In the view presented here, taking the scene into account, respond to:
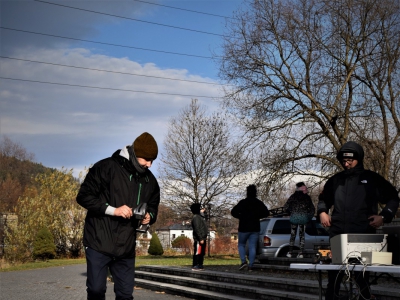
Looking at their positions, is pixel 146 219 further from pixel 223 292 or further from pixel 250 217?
pixel 250 217

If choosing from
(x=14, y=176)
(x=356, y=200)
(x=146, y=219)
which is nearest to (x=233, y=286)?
(x=356, y=200)

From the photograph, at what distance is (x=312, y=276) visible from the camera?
490 inches

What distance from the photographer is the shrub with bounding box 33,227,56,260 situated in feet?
123

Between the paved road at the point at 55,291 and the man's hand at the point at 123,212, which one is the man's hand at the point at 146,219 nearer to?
the man's hand at the point at 123,212

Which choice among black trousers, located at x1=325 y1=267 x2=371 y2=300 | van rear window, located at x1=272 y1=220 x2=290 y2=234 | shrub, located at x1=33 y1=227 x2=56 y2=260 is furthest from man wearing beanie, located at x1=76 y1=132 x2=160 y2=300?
shrub, located at x1=33 y1=227 x2=56 y2=260

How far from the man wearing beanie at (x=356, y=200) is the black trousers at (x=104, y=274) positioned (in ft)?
6.53

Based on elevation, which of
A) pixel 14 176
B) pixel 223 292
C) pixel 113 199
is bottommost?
pixel 223 292

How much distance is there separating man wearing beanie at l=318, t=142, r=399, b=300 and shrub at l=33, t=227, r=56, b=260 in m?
32.8

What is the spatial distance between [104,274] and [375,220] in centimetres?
262

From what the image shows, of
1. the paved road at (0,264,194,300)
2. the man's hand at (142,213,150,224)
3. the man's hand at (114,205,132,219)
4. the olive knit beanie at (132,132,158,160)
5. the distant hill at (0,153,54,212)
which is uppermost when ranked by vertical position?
the distant hill at (0,153,54,212)

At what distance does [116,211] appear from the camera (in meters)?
5.60

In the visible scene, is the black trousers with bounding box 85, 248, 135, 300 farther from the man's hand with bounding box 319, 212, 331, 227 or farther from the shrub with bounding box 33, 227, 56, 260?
the shrub with bounding box 33, 227, 56, 260

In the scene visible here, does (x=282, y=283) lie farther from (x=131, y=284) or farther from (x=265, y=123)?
(x=265, y=123)

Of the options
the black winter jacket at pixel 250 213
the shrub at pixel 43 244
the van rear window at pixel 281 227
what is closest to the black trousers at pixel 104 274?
the black winter jacket at pixel 250 213
